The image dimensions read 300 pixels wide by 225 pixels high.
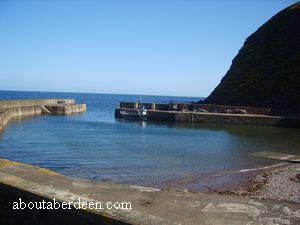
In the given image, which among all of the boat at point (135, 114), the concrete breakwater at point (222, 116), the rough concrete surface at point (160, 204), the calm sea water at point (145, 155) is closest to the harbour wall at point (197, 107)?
the concrete breakwater at point (222, 116)

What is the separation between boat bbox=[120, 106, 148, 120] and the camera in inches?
2061

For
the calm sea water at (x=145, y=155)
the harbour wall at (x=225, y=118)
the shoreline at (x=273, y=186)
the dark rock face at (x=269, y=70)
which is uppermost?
the dark rock face at (x=269, y=70)

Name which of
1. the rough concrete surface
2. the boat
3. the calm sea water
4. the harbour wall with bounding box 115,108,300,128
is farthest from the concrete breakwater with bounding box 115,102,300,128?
the rough concrete surface

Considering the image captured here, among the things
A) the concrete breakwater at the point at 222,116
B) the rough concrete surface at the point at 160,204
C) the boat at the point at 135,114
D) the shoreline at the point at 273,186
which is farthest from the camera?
the boat at the point at 135,114

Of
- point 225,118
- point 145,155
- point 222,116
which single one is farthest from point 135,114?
point 145,155

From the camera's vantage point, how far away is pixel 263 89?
56.8 m

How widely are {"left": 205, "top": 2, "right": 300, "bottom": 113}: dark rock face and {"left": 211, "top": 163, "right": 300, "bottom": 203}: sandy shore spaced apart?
33384mm

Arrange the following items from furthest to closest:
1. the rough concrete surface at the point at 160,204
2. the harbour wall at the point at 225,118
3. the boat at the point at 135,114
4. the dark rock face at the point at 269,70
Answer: the dark rock face at the point at 269,70, the boat at the point at 135,114, the harbour wall at the point at 225,118, the rough concrete surface at the point at 160,204

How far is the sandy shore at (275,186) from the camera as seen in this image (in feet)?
38.9

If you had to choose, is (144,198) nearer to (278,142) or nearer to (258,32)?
(278,142)

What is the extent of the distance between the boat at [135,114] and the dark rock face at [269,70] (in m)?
15.2

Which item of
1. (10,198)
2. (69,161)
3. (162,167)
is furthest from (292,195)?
(69,161)

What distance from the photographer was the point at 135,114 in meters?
53.2

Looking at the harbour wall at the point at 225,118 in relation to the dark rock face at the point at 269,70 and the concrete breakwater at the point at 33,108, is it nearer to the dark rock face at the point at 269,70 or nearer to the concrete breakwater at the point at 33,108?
the dark rock face at the point at 269,70
